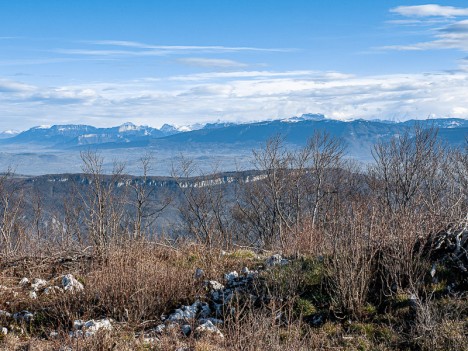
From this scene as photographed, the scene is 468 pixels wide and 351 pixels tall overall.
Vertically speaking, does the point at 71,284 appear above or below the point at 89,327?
above

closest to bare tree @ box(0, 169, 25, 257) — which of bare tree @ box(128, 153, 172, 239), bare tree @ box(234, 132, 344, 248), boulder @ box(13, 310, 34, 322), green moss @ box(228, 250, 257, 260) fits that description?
bare tree @ box(128, 153, 172, 239)

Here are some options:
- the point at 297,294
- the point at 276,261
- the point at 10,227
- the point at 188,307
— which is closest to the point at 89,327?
the point at 188,307

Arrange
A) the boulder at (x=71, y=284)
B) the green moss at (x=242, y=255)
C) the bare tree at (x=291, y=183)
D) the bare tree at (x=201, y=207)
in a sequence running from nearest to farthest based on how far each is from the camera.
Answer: the boulder at (x=71, y=284) → the green moss at (x=242, y=255) → the bare tree at (x=201, y=207) → the bare tree at (x=291, y=183)

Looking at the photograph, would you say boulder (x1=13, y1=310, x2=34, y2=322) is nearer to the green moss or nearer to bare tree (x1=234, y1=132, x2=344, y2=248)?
the green moss

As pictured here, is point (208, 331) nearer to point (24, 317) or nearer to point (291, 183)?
point (24, 317)

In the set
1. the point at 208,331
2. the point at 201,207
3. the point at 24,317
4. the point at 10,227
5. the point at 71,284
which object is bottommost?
the point at 201,207

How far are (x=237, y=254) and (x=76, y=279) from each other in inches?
137

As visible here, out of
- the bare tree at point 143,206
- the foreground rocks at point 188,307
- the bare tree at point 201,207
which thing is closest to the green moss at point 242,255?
the foreground rocks at point 188,307

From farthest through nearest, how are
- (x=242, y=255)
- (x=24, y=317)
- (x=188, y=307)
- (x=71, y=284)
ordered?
1. (x=242, y=255)
2. (x=71, y=284)
3. (x=188, y=307)
4. (x=24, y=317)

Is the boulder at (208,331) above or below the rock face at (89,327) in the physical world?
below

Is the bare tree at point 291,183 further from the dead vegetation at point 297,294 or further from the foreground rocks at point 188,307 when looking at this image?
the foreground rocks at point 188,307

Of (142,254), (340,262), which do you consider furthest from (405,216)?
(142,254)

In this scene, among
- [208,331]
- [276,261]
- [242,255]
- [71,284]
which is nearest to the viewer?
A: [208,331]

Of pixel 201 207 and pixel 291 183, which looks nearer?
pixel 201 207
